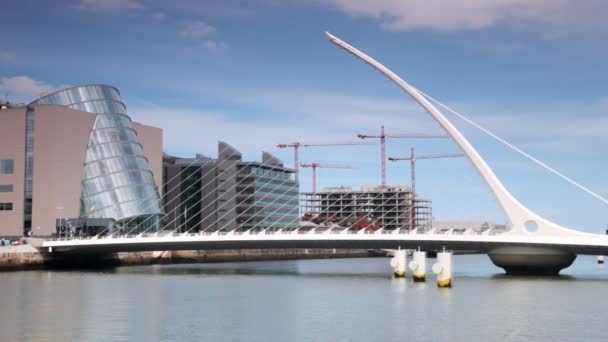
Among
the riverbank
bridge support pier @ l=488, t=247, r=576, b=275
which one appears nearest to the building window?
the riverbank

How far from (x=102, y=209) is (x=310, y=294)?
166 feet

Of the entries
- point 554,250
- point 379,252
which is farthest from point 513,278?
point 379,252

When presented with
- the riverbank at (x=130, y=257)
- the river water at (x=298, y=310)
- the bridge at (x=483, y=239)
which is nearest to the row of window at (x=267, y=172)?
the riverbank at (x=130, y=257)

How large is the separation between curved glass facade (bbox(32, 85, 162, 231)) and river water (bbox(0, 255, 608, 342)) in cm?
3501

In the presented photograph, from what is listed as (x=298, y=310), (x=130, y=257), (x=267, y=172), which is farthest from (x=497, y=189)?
(x=267, y=172)

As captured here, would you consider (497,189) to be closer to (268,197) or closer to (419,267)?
(419,267)

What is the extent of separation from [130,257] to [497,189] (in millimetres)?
37426

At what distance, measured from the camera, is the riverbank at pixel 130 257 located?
220 feet

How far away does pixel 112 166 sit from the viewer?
92.9 m

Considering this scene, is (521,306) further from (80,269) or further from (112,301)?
(80,269)

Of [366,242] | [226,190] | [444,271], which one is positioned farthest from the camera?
[226,190]

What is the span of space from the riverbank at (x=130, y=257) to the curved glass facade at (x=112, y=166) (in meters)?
8.76

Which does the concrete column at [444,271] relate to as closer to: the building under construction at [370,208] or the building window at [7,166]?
the building window at [7,166]

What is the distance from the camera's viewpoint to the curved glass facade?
90.9 meters
